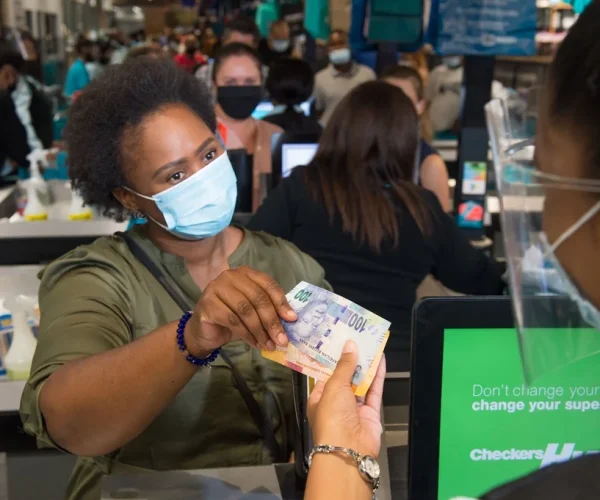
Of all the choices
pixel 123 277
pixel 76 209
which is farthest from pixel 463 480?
pixel 76 209

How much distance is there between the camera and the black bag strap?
169 centimetres

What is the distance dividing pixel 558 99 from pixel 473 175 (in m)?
3.67

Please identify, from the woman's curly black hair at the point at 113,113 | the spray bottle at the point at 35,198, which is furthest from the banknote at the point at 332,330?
the spray bottle at the point at 35,198

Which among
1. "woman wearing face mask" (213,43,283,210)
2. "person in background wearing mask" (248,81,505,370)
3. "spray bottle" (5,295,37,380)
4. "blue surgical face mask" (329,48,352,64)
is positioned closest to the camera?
"spray bottle" (5,295,37,380)

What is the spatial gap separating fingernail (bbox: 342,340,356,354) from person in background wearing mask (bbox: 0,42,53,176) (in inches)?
223

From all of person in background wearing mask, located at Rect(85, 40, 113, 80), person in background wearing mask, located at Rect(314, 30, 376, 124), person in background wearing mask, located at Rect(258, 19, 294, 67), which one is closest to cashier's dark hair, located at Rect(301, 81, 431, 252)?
person in background wearing mask, located at Rect(314, 30, 376, 124)

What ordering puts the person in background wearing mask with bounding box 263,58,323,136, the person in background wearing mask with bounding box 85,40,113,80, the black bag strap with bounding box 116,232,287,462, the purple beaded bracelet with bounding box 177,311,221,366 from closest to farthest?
the purple beaded bracelet with bounding box 177,311,221,366, the black bag strap with bounding box 116,232,287,462, the person in background wearing mask with bounding box 263,58,323,136, the person in background wearing mask with bounding box 85,40,113,80

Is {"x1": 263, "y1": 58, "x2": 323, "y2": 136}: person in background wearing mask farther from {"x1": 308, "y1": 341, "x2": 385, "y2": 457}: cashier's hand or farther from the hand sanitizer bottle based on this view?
{"x1": 308, "y1": 341, "x2": 385, "y2": 457}: cashier's hand

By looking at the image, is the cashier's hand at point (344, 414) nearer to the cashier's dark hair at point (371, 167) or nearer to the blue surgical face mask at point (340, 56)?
the cashier's dark hair at point (371, 167)

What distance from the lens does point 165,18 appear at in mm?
20812

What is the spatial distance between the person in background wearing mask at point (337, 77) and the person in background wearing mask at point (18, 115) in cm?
262

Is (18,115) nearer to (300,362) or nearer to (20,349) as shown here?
(20,349)

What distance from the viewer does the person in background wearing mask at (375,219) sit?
264 cm

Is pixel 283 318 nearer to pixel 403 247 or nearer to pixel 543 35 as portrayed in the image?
pixel 403 247
